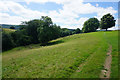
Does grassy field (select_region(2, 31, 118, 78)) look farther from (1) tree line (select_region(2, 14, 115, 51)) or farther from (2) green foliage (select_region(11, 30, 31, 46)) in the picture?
(2) green foliage (select_region(11, 30, 31, 46))

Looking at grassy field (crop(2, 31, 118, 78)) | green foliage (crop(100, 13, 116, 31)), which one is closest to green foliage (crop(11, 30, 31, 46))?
grassy field (crop(2, 31, 118, 78))

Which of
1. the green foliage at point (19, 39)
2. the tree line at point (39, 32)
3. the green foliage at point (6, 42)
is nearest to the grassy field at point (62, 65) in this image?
the tree line at point (39, 32)

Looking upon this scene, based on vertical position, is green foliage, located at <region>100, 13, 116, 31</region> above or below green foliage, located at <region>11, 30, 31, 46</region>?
above

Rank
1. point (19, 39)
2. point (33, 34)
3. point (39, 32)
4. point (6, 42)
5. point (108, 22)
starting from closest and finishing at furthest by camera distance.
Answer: point (6, 42)
point (39, 32)
point (19, 39)
point (108, 22)
point (33, 34)

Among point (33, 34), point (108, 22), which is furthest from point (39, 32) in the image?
point (108, 22)

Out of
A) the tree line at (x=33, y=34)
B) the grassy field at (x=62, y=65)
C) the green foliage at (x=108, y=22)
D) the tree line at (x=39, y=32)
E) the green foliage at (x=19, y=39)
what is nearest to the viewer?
the grassy field at (x=62, y=65)

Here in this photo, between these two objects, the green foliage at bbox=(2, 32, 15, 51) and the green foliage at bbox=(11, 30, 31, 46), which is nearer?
the green foliage at bbox=(2, 32, 15, 51)

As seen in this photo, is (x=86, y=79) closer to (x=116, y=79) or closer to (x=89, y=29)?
(x=116, y=79)

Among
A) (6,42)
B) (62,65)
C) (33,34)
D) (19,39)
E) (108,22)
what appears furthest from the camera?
(33,34)

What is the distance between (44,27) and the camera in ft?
136

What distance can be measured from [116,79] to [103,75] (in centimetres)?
88

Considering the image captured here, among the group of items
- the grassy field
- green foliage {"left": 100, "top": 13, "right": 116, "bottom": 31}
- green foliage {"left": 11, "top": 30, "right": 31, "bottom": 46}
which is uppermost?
green foliage {"left": 100, "top": 13, "right": 116, "bottom": 31}

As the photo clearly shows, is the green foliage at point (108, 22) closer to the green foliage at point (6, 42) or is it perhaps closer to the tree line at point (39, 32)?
the tree line at point (39, 32)

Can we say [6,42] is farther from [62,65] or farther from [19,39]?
[62,65]
